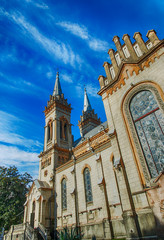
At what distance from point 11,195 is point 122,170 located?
84.1 ft

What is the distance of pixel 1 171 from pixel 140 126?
2894 centimetres

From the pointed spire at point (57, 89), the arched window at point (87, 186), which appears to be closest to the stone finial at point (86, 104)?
the pointed spire at point (57, 89)

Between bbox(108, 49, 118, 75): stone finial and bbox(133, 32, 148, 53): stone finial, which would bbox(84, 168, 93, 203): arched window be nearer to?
bbox(108, 49, 118, 75): stone finial

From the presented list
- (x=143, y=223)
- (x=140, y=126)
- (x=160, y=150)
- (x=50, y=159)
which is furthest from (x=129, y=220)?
(x=50, y=159)

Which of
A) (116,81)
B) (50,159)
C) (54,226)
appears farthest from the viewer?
(50,159)

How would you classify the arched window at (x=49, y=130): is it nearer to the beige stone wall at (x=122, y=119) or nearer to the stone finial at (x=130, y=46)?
the beige stone wall at (x=122, y=119)

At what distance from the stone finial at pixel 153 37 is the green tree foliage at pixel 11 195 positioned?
31344 mm

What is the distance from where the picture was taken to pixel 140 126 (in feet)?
41.9

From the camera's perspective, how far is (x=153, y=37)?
13.9 metres

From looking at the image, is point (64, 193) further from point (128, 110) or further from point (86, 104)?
point (86, 104)

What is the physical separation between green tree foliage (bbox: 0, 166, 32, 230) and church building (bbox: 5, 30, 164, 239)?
5.62 m

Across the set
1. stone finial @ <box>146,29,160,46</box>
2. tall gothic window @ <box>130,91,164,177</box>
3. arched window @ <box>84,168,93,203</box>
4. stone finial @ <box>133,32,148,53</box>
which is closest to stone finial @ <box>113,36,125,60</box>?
stone finial @ <box>133,32,148,53</box>

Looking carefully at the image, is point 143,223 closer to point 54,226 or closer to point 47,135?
point 54,226

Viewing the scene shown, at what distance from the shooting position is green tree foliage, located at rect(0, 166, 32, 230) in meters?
26.9
